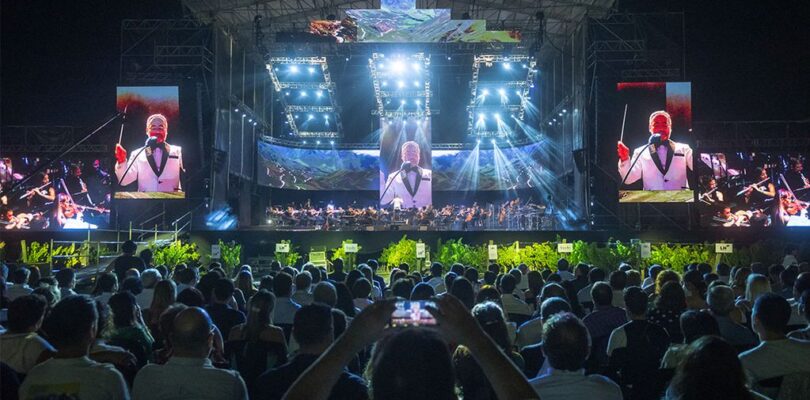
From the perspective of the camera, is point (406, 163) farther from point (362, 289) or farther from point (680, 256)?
point (362, 289)

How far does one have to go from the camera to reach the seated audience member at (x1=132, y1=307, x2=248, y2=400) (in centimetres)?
302

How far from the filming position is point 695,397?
229 cm

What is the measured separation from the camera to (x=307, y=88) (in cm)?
2650

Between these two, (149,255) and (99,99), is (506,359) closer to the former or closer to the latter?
(149,255)

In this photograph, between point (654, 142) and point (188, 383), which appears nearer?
point (188, 383)

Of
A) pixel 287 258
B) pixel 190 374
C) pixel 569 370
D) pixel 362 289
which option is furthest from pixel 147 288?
pixel 287 258

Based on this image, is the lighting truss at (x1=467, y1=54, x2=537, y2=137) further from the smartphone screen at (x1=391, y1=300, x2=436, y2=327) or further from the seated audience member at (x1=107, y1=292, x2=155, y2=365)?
the smartphone screen at (x1=391, y1=300, x2=436, y2=327)

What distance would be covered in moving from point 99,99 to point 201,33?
5.65 meters

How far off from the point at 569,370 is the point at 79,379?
7.21 feet

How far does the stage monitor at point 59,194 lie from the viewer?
23.9 m

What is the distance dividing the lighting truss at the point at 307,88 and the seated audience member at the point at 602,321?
64.0 ft

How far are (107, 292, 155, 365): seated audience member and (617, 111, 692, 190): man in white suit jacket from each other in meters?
18.2

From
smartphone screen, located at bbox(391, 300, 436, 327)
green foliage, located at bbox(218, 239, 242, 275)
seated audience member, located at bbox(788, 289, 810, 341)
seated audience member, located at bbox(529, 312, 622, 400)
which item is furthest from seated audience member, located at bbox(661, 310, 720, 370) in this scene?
green foliage, located at bbox(218, 239, 242, 275)

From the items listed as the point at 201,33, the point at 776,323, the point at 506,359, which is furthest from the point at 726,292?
the point at 201,33
